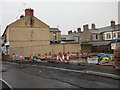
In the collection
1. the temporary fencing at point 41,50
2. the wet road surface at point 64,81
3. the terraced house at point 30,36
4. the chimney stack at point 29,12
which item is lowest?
the wet road surface at point 64,81

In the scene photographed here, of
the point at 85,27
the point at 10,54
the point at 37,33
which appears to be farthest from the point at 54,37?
the point at 85,27

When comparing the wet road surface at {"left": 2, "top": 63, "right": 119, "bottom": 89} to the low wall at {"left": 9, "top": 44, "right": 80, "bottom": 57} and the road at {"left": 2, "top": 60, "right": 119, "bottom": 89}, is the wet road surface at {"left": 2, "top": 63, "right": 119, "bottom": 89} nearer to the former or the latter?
the road at {"left": 2, "top": 60, "right": 119, "bottom": 89}

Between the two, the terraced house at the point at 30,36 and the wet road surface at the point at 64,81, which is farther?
the terraced house at the point at 30,36

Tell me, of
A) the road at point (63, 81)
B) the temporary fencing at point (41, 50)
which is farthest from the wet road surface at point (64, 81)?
the temporary fencing at point (41, 50)

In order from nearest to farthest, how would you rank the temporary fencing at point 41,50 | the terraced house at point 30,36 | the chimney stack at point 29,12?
the temporary fencing at point 41,50 → the terraced house at point 30,36 → the chimney stack at point 29,12

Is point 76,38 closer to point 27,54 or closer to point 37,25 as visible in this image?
point 37,25

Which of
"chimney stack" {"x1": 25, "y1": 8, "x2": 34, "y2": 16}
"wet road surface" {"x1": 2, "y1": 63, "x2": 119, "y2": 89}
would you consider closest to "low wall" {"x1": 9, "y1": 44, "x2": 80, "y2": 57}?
"chimney stack" {"x1": 25, "y1": 8, "x2": 34, "y2": 16}

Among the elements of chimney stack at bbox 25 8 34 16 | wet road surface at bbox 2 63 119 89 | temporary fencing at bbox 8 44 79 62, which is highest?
chimney stack at bbox 25 8 34 16

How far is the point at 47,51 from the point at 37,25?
6.69 meters

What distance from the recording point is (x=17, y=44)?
33.4 meters

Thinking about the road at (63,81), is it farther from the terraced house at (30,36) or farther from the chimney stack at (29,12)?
the chimney stack at (29,12)

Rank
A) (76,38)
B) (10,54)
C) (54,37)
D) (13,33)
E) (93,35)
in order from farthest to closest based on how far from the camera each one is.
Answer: (76,38)
(93,35)
(54,37)
(13,33)
(10,54)

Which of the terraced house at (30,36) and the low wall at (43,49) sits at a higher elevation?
the terraced house at (30,36)

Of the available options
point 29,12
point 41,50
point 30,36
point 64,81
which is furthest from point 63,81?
point 29,12
